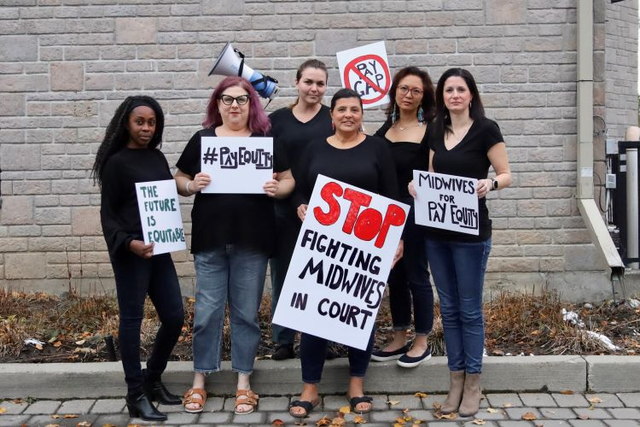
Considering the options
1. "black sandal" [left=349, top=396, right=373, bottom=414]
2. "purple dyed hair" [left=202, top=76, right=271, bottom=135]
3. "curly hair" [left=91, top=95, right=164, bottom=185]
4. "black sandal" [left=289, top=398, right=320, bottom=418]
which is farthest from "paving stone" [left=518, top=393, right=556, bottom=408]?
"curly hair" [left=91, top=95, right=164, bottom=185]

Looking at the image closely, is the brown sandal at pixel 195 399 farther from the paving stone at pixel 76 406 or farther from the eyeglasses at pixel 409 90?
the eyeglasses at pixel 409 90

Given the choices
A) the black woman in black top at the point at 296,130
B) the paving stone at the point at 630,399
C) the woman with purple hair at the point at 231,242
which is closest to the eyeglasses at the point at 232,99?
the woman with purple hair at the point at 231,242

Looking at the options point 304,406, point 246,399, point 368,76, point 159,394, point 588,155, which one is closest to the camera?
point 304,406

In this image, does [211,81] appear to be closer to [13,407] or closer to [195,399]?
[195,399]

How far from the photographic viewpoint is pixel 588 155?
6734mm

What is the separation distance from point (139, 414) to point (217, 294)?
0.90 metres

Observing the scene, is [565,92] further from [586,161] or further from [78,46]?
[78,46]

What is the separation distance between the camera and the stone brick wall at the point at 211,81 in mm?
6734

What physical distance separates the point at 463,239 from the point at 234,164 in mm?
1515

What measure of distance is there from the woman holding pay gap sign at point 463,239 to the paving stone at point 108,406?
2160 mm

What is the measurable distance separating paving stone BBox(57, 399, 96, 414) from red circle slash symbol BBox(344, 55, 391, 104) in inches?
122

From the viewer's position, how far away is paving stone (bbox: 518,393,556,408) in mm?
4402

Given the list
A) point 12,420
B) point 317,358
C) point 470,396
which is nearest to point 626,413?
point 470,396

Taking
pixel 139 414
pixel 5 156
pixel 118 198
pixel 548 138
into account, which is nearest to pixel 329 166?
pixel 118 198
